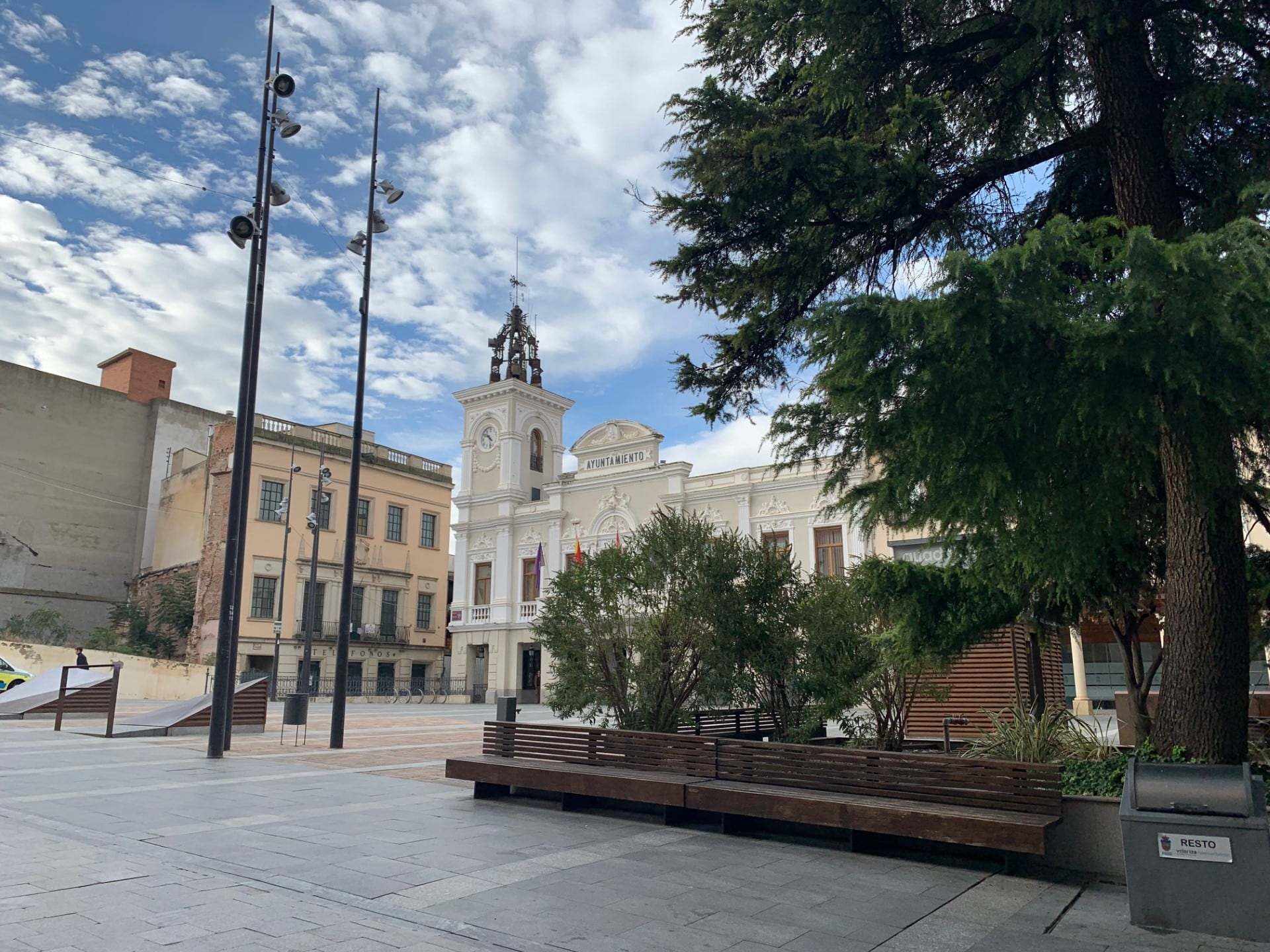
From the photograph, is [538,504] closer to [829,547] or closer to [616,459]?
[616,459]

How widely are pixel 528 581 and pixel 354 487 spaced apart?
25.5m

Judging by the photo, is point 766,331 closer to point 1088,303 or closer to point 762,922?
point 1088,303

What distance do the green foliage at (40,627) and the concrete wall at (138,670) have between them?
207 cm

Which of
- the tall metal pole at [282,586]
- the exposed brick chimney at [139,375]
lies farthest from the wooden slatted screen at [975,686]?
the exposed brick chimney at [139,375]

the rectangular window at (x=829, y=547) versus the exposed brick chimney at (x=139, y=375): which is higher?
Result: the exposed brick chimney at (x=139, y=375)

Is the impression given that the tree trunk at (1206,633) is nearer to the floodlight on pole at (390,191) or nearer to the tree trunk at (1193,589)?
the tree trunk at (1193,589)

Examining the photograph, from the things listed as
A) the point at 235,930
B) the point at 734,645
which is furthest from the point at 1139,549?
the point at 235,930

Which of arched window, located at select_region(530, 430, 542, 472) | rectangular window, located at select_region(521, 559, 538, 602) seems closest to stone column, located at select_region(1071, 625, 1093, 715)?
rectangular window, located at select_region(521, 559, 538, 602)

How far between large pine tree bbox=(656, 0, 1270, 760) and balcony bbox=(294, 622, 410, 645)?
33.8 m

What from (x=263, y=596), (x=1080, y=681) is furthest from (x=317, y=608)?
(x=1080, y=681)

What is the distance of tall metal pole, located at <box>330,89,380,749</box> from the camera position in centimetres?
1446

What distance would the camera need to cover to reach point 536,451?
43719 millimetres

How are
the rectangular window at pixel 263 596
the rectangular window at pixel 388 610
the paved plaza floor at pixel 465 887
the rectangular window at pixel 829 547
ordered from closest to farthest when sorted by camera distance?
the paved plaza floor at pixel 465 887 → the rectangular window at pixel 829 547 → the rectangular window at pixel 263 596 → the rectangular window at pixel 388 610

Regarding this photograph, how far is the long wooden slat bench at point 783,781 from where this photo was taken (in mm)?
6137
